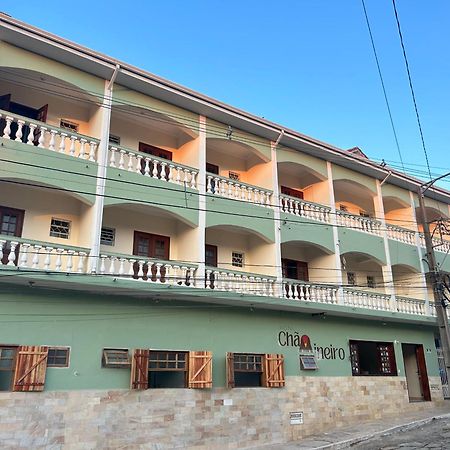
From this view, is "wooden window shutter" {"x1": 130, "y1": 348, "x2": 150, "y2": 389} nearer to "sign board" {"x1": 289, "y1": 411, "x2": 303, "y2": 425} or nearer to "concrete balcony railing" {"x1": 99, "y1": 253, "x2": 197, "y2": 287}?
"concrete balcony railing" {"x1": 99, "y1": 253, "x2": 197, "y2": 287}

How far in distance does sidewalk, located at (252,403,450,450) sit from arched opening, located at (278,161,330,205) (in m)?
7.96

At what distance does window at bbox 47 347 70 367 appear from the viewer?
33.9 ft

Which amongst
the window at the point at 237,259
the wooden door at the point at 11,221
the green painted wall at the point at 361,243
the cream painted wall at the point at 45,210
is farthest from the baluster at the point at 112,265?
the green painted wall at the point at 361,243

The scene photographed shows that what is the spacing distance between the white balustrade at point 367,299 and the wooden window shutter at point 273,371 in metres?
3.73

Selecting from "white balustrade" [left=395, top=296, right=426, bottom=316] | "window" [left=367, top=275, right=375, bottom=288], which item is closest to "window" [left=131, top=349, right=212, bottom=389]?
"white balustrade" [left=395, top=296, right=426, bottom=316]

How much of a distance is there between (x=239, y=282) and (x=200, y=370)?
283 cm

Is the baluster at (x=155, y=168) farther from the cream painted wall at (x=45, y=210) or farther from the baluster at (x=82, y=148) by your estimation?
the cream painted wall at (x=45, y=210)

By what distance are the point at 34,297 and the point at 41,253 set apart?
1033 mm

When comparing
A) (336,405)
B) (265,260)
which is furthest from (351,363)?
(265,260)

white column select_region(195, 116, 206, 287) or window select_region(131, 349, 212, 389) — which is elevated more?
white column select_region(195, 116, 206, 287)

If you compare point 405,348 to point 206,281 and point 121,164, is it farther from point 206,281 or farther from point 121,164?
point 121,164

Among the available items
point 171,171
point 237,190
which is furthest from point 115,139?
point 237,190

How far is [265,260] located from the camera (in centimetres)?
1510

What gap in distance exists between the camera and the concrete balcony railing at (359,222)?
17.5 metres
